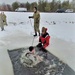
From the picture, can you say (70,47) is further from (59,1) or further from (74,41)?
(59,1)

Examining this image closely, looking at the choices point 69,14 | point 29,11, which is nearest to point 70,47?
point 69,14

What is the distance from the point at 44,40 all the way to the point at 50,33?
0.05 metres

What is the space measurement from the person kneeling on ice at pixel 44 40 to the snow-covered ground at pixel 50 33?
0.02 metres

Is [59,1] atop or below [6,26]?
atop

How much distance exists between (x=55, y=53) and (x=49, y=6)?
239 millimetres

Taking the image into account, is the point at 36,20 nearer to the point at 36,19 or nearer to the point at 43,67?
the point at 36,19

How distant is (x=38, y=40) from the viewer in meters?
0.78

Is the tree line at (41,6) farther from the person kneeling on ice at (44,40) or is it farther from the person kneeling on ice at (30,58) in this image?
the person kneeling on ice at (30,58)

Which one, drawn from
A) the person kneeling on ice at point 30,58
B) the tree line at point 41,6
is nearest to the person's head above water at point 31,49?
the person kneeling on ice at point 30,58

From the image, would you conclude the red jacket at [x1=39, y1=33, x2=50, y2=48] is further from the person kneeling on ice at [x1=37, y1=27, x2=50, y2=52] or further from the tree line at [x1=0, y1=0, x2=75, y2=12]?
the tree line at [x1=0, y1=0, x2=75, y2=12]

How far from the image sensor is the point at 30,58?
0.74 metres

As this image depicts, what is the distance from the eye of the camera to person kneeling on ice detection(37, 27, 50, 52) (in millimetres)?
777

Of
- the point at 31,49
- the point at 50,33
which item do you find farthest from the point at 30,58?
the point at 50,33

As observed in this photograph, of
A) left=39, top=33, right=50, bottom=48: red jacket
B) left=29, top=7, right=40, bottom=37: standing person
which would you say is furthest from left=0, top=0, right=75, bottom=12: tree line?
left=39, top=33, right=50, bottom=48: red jacket
